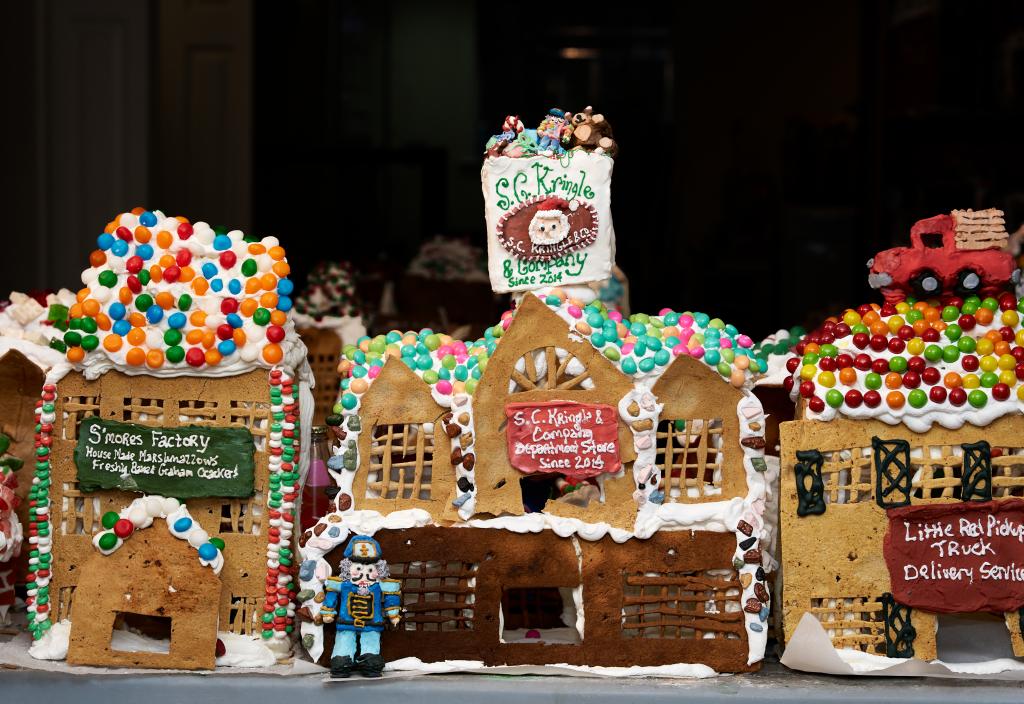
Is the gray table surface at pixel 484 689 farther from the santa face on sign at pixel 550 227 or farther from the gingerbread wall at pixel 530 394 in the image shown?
the santa face on sign at pixel 550 227

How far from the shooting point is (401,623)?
11.7 feet

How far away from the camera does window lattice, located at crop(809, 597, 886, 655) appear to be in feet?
11.5

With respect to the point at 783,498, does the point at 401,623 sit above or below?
below

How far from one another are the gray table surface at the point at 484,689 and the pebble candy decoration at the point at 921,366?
2.20ft

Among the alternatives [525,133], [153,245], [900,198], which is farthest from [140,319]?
[900,198]

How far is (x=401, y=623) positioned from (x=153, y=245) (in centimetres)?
121

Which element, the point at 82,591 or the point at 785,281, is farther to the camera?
the point at 785,281

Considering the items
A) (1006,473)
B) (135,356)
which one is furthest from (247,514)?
(1006,473)

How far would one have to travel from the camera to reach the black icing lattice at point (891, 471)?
347 centimetres

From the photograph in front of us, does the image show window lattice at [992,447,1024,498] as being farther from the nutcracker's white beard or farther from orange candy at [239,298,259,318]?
orange candy at [239,298,259,318]

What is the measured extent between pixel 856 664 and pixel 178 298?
2013 mm

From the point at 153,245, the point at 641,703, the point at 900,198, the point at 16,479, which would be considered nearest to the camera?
the point at 641,703

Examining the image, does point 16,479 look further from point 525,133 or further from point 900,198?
point 900,198

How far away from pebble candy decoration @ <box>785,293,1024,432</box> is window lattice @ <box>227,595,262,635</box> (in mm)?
1545
